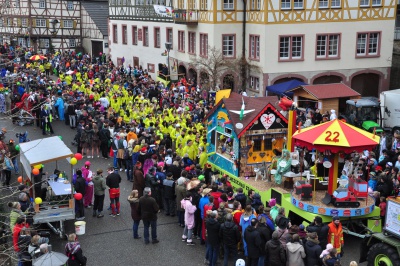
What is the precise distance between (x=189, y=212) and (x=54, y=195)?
3521 millimetres

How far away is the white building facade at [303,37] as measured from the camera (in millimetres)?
29719

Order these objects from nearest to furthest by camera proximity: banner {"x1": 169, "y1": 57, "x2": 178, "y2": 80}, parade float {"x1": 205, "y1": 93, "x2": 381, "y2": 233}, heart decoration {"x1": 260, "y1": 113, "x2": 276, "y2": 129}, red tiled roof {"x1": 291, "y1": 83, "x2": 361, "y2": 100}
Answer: parade float {"x1": 205, "y1": 93, "x2": 381, "y2": 233}, heart decoration {"x1": 260, "y1": 113, "x2": 276, "y2": 129}, red tiled roof {"x1": 291, "y1": 83, "x2": 361, "y2": 100}, banner {"x1": 169, "y1": 57, "x2": 178, "y2": 80}

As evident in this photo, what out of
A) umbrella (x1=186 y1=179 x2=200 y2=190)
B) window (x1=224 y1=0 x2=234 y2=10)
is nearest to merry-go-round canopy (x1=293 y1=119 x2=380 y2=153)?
umbrella (x1=186 y1=179 x2=200 y2=190)

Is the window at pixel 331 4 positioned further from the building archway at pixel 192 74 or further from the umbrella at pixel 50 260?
the umbrella at pixel 50 260

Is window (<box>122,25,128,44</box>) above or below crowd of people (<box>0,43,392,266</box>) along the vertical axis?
above

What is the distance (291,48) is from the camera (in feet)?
98.8

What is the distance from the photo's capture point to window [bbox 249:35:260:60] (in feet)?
100

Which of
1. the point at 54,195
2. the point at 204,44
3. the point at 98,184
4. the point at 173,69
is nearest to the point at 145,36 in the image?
the point at 173,69

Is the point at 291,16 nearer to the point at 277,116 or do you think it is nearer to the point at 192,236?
the point at 277,116

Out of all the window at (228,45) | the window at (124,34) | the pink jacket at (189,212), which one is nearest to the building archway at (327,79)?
the window at (228,45)

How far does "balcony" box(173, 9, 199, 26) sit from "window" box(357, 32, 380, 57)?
9.60 metres

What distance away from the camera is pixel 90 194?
52.5 ft

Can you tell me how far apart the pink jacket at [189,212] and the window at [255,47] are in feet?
59.4

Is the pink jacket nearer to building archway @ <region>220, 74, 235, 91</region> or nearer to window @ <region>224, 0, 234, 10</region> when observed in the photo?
building archway @ <region>220, 74, 235, 91</region>
